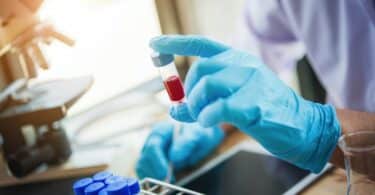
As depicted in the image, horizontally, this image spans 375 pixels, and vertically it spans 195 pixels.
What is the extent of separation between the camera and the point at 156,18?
1948mm

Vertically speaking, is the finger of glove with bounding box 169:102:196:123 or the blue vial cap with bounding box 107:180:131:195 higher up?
the finger of glove with bounding box 169:102:196:123

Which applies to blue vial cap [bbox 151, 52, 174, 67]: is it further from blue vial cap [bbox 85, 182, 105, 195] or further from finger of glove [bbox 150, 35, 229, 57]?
blue vial cap [bbox 85, 182, 105, 195]

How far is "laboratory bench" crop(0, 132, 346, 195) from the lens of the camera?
1166mm

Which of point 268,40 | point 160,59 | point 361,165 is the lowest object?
point 361,165

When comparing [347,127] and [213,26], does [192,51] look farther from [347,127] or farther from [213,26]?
[213,26]

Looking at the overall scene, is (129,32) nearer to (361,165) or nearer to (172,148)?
(172,148)

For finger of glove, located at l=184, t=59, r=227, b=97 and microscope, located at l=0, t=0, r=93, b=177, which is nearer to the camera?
finger of glove, located at l=184, t=59, r=227, b=97

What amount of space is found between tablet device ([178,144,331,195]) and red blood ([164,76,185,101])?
1.21 feet

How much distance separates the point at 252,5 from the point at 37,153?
71 centimetres

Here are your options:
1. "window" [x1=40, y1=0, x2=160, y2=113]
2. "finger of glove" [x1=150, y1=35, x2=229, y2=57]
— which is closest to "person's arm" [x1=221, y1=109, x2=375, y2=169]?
"finger of glove" [x1=150, y1=35, x2=229, y2=57]

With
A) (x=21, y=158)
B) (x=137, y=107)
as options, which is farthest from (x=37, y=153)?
(x=137, y=107)

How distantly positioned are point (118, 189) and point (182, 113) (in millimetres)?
168

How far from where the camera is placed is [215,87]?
824 mm

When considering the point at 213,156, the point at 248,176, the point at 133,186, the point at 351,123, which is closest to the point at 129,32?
the point at 213,156
